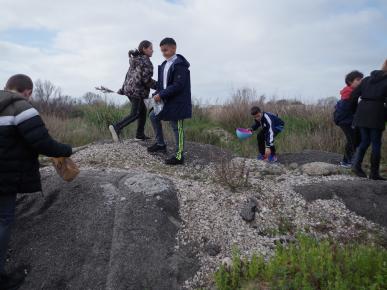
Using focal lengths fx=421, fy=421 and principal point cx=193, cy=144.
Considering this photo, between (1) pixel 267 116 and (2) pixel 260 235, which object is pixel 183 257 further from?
(1) pixel 267 116

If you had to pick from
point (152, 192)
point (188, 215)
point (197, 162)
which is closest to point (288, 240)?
point (188, 215)

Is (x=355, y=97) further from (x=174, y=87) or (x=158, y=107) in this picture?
(x=158, y=107)

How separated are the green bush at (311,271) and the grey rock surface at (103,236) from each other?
53cm

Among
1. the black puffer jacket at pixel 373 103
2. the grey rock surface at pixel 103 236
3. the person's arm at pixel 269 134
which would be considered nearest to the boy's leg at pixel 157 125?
the grey rock surface at pixel 103 236

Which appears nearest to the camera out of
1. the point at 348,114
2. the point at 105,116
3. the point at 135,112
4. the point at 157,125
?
the point at 157,125

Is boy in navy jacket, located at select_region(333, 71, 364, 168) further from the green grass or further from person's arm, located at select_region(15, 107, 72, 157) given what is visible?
person's arm, located at select_region(15, 107, 72, 157)

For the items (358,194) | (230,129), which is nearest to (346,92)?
(358,194)

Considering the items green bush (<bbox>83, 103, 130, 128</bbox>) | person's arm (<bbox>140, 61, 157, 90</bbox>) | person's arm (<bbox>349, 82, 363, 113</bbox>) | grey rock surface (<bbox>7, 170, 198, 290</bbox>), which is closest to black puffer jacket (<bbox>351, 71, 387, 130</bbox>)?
person's arm (<bbox>349, 82, 363, 113</bbox>)

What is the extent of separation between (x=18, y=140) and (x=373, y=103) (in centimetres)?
477

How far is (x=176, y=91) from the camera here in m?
5.91

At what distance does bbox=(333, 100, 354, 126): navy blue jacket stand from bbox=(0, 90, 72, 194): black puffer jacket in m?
4.98

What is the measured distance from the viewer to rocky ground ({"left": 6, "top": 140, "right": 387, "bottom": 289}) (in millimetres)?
4270

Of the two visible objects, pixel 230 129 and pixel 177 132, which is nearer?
pixel 177 132

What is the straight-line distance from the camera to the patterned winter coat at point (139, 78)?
6562mm
